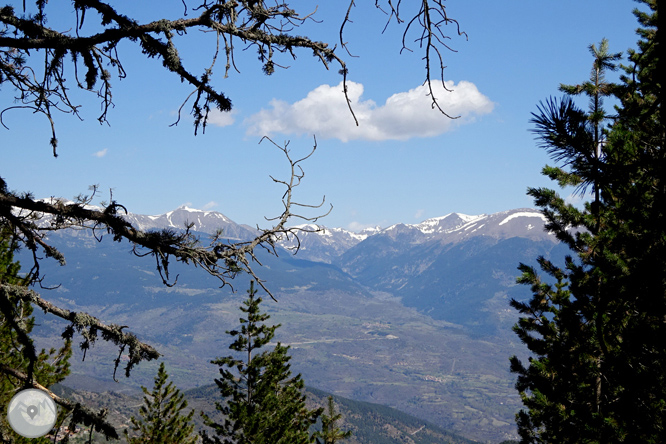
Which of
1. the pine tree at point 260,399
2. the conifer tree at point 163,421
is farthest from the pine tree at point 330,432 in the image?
the conifer tree at point 163,421

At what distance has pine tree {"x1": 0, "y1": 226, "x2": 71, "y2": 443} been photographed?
4.57 metres

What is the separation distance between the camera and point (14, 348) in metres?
7.50

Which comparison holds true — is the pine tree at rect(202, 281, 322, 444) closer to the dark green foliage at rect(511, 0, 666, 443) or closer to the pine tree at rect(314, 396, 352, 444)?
the pine tree at rect(314, 396, 352, 444)

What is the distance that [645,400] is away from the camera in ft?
26.3

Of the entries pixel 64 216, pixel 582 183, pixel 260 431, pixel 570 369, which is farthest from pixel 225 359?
pixel 582 183

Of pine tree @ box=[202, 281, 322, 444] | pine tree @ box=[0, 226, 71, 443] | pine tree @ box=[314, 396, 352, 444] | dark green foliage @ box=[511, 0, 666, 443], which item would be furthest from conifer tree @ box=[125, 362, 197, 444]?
dark green foliage @ box=[511, 0, 666, 443]

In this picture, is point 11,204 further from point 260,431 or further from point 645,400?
point 260,431

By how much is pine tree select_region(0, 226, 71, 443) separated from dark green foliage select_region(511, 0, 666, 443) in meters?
4.48

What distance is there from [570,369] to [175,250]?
14.9 m

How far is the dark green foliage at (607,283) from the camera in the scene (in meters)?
3.42

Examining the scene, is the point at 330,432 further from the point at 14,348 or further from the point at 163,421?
the point at 14,348

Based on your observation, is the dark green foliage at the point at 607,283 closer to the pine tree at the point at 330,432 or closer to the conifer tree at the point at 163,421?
the pine tree at the point at 330,432

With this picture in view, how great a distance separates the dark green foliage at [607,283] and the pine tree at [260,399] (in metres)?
11.6

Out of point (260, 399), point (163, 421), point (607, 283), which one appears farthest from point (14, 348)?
point (163, 421)
